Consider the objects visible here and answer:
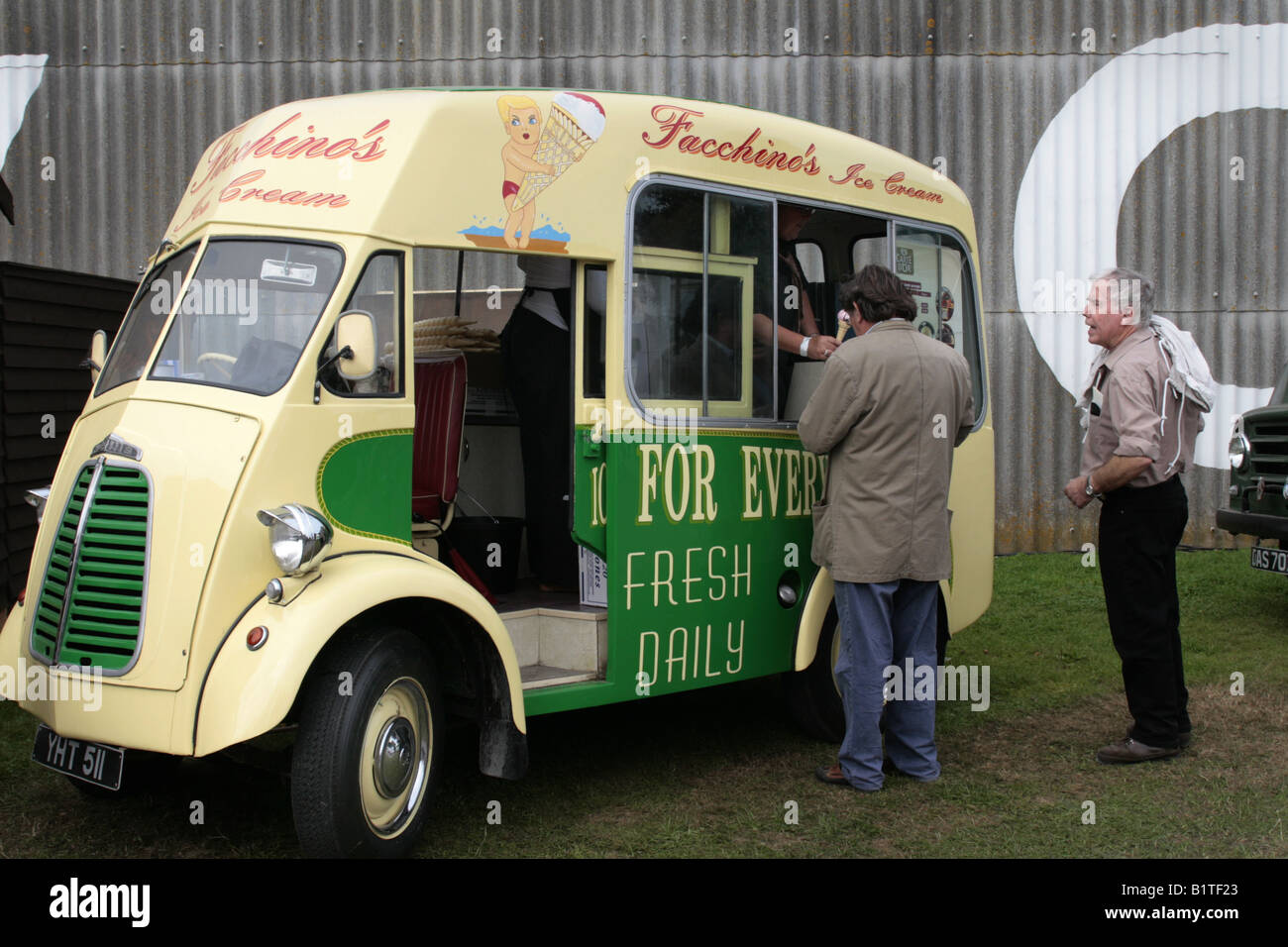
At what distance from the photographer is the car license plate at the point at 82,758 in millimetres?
4219

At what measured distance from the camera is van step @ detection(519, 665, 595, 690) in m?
5.20

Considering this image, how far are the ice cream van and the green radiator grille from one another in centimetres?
1

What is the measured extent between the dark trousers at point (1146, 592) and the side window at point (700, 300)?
1700mm

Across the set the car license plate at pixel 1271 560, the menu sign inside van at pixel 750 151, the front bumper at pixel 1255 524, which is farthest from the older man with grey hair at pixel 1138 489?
the front bumper at pixel 1255 524

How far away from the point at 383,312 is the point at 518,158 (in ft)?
2.87

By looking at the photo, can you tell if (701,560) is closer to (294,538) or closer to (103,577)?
(294,538)

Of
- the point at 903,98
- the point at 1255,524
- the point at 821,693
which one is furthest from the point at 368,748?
the point at 903,98

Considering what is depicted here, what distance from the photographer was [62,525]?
14.7 ft

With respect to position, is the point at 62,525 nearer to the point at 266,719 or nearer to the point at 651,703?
the point at 266,719

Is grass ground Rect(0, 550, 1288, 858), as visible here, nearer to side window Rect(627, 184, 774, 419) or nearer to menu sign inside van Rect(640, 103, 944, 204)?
side window Rect(627, 184, 774, 419)

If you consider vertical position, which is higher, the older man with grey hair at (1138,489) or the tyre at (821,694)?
the older man with grey hair at (1138,489)

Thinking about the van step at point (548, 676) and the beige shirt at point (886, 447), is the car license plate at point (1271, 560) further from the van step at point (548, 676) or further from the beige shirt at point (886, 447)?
the van step at point (548, 676)

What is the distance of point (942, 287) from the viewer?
22.9 ft

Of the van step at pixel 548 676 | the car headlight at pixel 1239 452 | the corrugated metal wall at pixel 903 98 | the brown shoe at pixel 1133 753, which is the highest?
the corrugated metal wall at pixel 903 98
